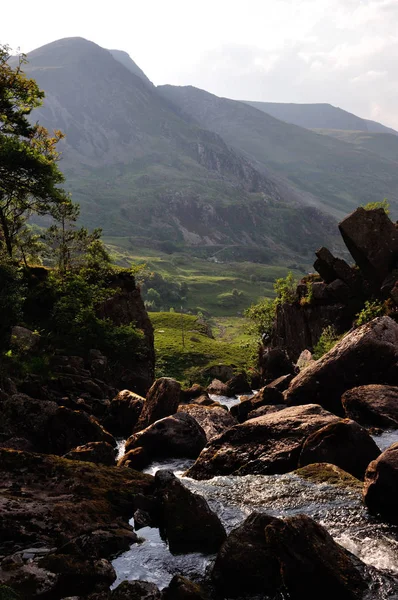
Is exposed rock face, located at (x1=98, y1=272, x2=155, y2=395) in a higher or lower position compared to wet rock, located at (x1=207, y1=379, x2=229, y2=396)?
higher

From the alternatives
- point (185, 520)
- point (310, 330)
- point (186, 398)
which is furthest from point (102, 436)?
point (310, 330)

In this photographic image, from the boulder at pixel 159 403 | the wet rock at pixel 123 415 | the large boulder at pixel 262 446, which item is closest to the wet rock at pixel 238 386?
the wet rock at pixel 123 415

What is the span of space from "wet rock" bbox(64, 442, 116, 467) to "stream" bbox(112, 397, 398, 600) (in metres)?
4.46

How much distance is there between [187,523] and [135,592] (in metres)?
4.32

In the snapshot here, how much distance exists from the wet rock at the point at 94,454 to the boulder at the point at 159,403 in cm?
998

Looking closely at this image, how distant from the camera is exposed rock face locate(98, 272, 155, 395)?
181ft

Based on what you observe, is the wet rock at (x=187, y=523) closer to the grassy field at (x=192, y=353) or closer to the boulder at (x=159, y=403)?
the boulder at (x=159, y=403)

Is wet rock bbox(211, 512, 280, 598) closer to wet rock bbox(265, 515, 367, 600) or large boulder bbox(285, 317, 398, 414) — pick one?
wet rock bbox(265, 515, 367, 600)

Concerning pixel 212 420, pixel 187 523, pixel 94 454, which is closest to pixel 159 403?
pixel 212 420

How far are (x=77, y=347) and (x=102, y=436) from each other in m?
20.8

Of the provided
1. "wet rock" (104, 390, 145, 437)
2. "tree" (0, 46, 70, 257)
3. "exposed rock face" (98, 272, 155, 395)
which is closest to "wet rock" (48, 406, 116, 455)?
"wet rock" (104, 390, 145, 437)

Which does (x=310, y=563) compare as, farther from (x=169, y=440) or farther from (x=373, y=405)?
(x=373, y=405)

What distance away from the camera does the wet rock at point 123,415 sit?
122 feet

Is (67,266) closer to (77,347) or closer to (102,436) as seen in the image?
(77,347)
